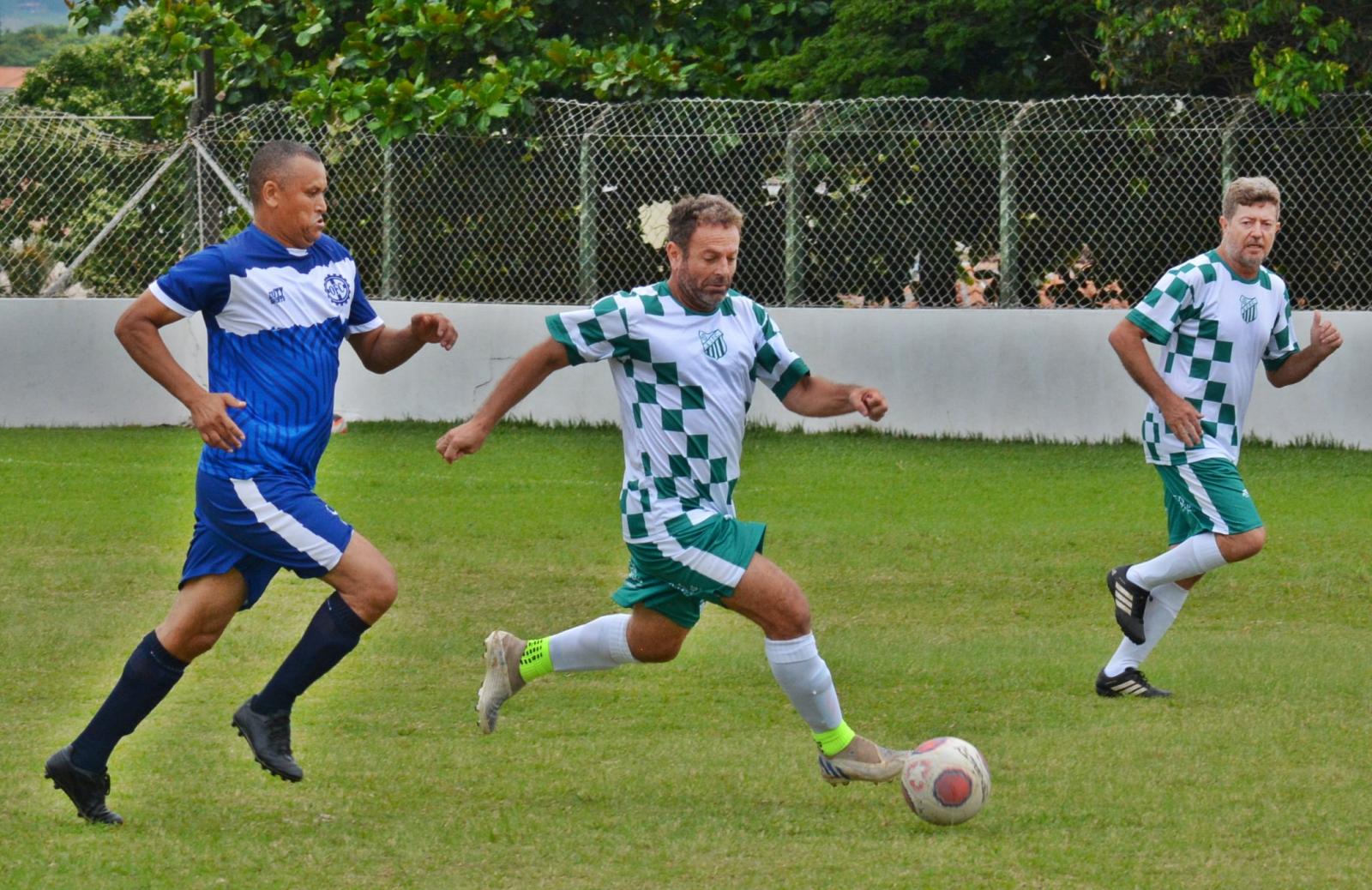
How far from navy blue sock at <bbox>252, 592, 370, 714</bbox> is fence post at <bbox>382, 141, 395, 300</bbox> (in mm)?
10923

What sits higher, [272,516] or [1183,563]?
[272,516]

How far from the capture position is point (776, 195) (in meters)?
15.7

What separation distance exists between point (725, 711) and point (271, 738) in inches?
71.4

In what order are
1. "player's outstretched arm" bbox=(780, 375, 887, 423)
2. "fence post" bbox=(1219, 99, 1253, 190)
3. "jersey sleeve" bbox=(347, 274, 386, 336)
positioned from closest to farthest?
"player's outstretched arm" bbox=(780, 375, 887, 423) < "jersey sleeve" bbox=(347, 274, 386, 336) < "fence post" bbox=(1219, 99, 1253, 190)

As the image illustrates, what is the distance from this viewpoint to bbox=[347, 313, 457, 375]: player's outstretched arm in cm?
618

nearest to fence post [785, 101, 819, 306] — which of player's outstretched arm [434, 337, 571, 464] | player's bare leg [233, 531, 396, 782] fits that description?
player's outstretched arm [434, 337, 571, 464]

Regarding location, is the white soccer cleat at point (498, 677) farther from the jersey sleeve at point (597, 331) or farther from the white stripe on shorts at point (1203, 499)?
the white stripe on shorts at point (1203, 499)

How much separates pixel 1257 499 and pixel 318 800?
794 centimetres

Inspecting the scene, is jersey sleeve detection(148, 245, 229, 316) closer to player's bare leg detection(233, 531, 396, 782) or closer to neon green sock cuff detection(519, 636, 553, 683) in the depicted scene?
player's bare leg detection(233, 531, 396, 782)

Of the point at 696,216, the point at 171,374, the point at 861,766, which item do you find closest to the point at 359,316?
the point at 171,374

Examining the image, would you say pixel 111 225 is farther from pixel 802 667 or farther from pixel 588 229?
pixel 802 667

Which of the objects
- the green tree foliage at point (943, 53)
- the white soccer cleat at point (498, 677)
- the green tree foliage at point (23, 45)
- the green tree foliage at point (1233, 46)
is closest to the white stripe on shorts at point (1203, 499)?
the white soccer cleat at point (498, 677)

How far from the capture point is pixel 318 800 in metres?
5.86

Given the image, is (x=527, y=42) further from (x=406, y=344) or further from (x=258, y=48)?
(x=406, y=344)
